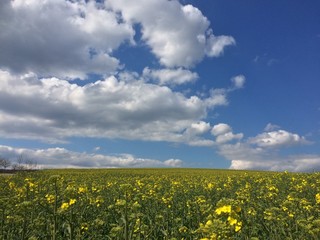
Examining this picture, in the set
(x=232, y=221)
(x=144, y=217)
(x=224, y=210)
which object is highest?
(x=224, y=210)

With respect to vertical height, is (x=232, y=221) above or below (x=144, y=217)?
above

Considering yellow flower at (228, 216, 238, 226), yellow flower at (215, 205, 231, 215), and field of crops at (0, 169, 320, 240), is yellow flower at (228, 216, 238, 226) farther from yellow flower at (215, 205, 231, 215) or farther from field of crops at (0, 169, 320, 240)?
yellow flower at (215, 205, 231, 215)

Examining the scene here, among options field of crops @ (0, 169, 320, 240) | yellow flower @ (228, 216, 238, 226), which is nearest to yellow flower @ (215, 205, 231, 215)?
field of crops @ (0, 169, 320, 240)

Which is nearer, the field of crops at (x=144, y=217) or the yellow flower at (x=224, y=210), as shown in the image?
the yellow flower at (x=224, y=210)

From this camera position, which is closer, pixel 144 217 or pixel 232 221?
pixel 232 221

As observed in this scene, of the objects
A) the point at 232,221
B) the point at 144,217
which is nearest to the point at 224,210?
the point at 232,221

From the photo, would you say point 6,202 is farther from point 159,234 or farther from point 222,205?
point 222,205

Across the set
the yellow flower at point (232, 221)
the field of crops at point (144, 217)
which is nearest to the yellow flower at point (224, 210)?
the field of crops at point (144, 217)

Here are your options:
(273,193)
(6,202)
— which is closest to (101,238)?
(6,202)

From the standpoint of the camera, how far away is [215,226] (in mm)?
5219

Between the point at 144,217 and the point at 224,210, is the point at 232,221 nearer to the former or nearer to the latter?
the point at 224,210

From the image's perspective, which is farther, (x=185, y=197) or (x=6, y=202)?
(x=185, y=197)

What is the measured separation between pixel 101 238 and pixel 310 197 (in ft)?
36.9

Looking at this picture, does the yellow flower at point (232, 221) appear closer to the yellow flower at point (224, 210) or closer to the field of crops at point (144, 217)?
the field of crops at point (144, 217)
